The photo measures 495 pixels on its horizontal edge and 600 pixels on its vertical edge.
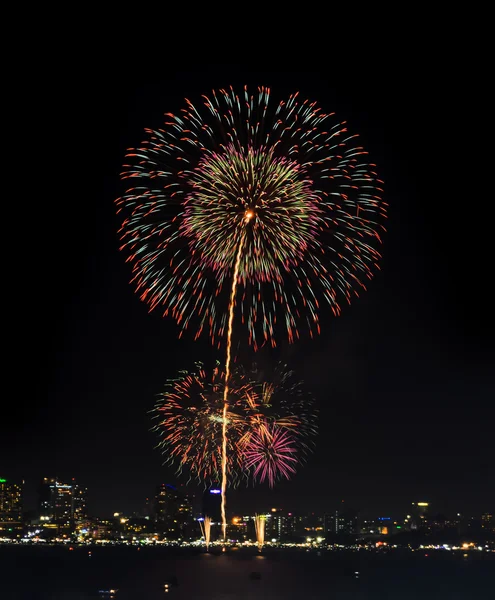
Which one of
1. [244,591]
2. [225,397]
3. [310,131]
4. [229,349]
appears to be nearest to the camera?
[310,131]

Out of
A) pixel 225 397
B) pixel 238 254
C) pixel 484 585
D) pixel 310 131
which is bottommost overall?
pixel 484 585

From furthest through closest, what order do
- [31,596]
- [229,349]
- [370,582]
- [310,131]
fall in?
[370,582]
[31,596]
[229,349]
[310,131]

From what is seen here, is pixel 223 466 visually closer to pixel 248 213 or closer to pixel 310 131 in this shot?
pixel 248 213

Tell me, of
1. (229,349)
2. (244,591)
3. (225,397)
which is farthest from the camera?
(244,591)

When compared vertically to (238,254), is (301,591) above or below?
below

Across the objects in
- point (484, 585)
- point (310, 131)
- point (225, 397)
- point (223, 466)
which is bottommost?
point (484, 585)

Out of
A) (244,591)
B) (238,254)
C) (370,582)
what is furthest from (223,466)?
(370,582)

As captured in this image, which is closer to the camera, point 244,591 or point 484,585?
→ point 244,591

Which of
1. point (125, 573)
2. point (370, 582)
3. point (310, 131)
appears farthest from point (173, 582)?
point (310, 131)

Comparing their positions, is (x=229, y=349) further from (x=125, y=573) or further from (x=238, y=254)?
(x=125, y=573)
